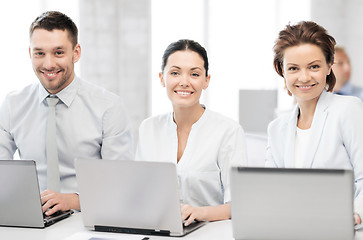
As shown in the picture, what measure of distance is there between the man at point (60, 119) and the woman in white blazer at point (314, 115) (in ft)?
2.61

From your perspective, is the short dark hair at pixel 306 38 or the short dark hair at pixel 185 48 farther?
the short dark hair at pixel 185 48

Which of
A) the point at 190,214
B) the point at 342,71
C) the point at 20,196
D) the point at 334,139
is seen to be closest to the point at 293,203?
the point at 190,214

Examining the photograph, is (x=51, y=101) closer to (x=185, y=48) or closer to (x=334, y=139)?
(x=185, y=48)

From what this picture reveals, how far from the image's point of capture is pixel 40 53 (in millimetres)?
2412

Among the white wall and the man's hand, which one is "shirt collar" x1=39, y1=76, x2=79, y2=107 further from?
the white wall

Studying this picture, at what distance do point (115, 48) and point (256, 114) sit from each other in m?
1.63

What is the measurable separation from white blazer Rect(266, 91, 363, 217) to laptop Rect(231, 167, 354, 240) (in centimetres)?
46

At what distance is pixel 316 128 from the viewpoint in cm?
211

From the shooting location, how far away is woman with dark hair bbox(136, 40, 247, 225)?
2.25 m

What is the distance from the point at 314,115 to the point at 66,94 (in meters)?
1.16

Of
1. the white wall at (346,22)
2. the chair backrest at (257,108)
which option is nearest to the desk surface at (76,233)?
the chair backrest at (257,108)

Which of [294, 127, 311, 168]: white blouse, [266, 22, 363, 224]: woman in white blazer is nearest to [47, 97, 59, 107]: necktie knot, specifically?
[266, 22, 363, 224]: woman in white blazer

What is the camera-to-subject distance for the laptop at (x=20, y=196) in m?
1.80

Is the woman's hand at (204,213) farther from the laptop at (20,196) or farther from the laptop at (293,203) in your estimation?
the laptop at (20,196)
